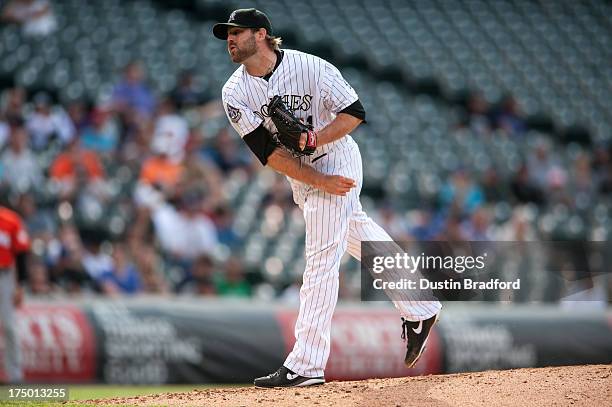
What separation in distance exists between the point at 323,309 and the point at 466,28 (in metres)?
13.6

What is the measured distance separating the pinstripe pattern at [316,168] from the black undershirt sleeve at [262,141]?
0.10ft

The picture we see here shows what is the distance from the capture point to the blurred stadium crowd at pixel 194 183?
9805 mm

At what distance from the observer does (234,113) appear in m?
5.20

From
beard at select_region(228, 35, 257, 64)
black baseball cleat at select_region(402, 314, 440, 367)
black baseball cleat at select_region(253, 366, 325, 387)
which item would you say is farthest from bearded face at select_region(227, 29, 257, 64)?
black baseball cleat at select_region(402, 314, 440, 367)

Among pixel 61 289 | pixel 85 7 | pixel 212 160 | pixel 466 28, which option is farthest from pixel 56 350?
pixel 466 28

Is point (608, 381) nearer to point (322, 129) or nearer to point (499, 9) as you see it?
point (322, 129)

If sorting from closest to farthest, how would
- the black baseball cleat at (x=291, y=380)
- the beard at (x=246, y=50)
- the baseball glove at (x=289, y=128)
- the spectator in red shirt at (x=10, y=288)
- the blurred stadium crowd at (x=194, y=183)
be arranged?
the baseball glove at (x=289, y=128) → the beard at (x=246, y=50) → the black baseball cleat at (x=291, y=380) → the spectator in red shirt at (x=10, y=288) → the blurred stadium crowd at (x=194, y=183)

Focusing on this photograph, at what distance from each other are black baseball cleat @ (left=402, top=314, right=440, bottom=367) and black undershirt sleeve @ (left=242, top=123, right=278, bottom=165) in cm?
130

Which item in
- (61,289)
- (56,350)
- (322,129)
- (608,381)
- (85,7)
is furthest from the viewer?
(85,7)

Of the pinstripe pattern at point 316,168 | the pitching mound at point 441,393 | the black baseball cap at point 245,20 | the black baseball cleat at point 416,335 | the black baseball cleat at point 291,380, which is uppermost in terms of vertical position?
the black baseball cap at point 245,20

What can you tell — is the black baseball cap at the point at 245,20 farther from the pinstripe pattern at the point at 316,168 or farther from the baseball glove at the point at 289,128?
the baseball glove at the point at 289,128

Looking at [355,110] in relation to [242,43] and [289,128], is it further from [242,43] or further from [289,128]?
[242,43]

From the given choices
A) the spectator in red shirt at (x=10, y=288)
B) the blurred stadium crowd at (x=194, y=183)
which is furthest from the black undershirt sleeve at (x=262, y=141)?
the blurred stadium crowd at (x=194, y=183)

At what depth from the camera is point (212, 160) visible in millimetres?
11383
